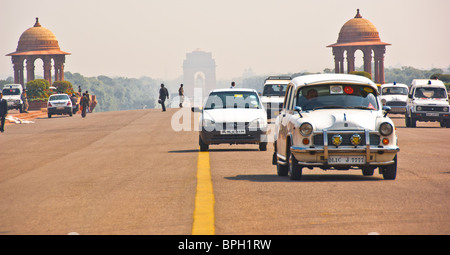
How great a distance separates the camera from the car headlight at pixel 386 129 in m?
12.1

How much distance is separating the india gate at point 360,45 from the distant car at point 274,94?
7449 centimetres

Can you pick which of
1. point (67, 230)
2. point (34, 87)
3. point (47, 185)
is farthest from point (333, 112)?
point (34, 87)

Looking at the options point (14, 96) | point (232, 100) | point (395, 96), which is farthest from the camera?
point (14, 96)

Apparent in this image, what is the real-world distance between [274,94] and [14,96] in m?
27.1

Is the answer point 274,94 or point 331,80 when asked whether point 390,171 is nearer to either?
point 331,80

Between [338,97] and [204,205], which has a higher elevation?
[338,97]

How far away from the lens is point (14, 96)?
56219mm

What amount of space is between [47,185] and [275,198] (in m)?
4.20

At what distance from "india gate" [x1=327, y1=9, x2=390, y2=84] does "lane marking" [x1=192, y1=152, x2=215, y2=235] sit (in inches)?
3842

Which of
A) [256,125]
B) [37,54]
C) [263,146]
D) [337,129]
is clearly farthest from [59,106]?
[37,54]

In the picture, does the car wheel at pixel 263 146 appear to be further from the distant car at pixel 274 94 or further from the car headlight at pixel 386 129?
the distant car at pixel 274 94

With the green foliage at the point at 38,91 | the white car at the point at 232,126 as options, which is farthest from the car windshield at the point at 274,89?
the green foliage at the point at 38,91

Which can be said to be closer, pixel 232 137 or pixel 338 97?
pixel 338 97
